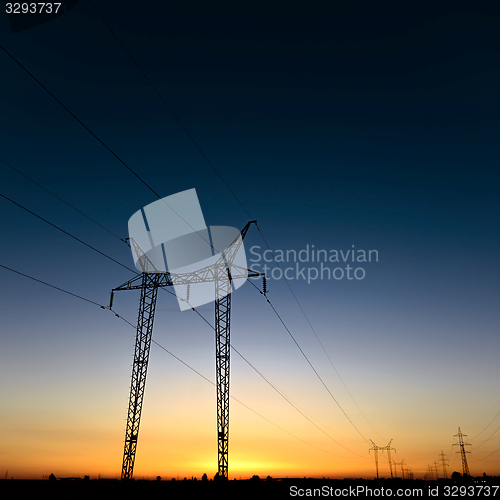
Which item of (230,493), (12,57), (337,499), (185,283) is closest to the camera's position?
(12,57)

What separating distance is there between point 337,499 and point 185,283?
1249 inches

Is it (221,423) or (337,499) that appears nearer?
(221,423)

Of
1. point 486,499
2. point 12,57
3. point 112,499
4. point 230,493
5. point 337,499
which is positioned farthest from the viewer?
point 486,499

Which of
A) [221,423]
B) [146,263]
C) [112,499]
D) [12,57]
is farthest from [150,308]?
[12,57]

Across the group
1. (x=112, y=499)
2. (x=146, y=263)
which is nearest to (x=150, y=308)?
(x=146, y=263)

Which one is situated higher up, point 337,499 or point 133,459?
point 133,459

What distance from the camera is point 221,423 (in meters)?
42.1

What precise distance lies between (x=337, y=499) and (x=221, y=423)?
18.1 metres

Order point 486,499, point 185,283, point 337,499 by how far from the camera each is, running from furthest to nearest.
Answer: point 486,499, point 337,499, point 185,283

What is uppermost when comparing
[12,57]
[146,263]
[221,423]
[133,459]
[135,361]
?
[146,263]

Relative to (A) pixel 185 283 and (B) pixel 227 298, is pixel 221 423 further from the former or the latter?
(A) pixel 185 283

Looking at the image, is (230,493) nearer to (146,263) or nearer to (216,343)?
(216,343)

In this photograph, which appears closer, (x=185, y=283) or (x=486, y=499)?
(x=185, y=283)

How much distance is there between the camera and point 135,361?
4250 cm
